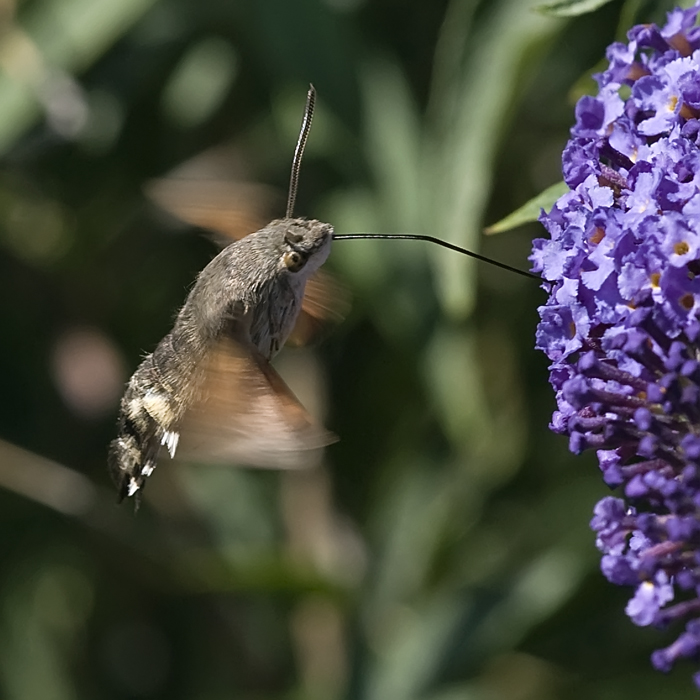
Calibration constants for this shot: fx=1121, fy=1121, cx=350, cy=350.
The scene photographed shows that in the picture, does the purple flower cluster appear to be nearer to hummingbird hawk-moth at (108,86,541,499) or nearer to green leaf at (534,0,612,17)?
green leaf at (534,0,612,17)

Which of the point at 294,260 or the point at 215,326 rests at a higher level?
the point at 294,260

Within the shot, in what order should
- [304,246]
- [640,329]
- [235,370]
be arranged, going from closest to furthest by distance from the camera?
[640,329] → [235,370] → [304,246]

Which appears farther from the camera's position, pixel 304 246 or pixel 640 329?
pixel 304 246

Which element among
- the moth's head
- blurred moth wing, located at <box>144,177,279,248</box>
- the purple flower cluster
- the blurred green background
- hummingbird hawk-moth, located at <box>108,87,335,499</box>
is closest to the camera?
the purple flower cluster

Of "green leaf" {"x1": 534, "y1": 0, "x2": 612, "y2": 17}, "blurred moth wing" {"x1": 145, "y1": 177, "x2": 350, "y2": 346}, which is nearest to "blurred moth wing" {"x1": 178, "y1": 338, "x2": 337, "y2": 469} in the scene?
"blurred moth wing" {"x1": 145, "y1": 177, "x2": 350, "y2": 346}

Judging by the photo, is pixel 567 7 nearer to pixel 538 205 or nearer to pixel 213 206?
pixel 538 205

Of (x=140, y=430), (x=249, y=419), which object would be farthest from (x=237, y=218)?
(x=249, y=419)

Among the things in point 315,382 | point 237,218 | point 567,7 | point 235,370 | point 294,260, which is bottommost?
point 315,382
